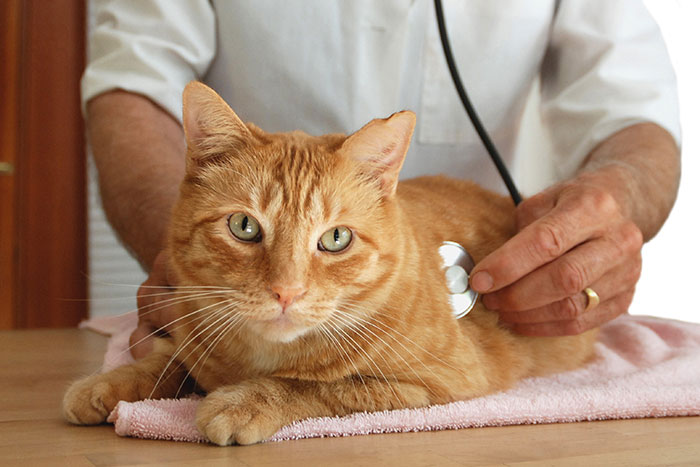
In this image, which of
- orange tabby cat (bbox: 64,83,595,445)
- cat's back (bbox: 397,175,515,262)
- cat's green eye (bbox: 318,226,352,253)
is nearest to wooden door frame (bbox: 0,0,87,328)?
cat's back (bbox: 397,175,515,262)

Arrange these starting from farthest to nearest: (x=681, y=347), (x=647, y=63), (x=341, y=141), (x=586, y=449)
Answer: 1. (x=647, y=63)
2. (x=681, y=347)
3. (x=341, y=141)
4. (x=586, y=449)

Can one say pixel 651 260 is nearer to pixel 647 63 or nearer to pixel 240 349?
pixel 647 63

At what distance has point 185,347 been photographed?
3.73ft

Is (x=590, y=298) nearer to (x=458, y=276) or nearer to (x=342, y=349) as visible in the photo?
(x=458, y=276)

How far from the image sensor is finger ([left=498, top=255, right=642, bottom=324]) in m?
1.28

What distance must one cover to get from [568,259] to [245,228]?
0.57 metres

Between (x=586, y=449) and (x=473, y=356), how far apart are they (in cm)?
30

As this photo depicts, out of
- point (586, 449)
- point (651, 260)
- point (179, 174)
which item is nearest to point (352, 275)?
point (586, 449)

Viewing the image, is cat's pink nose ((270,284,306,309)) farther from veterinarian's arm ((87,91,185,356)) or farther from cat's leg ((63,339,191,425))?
veterinarian's arm ((87,91,185,356))

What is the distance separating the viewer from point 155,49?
185 centimetres

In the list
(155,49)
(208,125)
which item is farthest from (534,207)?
(155,49)

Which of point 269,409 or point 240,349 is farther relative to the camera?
point 240,349

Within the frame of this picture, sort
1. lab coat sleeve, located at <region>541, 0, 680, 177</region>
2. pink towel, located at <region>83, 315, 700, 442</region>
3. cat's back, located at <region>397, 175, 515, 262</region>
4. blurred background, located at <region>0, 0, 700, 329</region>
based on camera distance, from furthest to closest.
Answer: blurred background, located at <region>0, 0, 700, 329</region> < lab coat sleeve, located at <region>541, 0, 680, 177</region> < cat's back, located at <region>397, 175, 515, 262</region> < pink towel, located at <region>83, 315, 700, 442</region>

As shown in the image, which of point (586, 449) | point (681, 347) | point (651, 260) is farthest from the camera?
point (651, 260)
